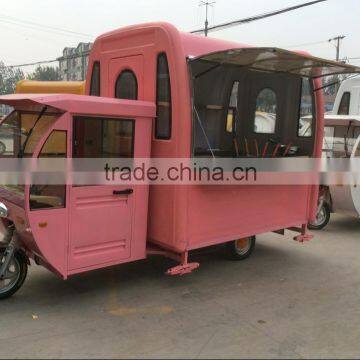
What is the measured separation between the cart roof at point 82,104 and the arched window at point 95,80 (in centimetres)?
131

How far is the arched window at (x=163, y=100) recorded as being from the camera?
4.81m

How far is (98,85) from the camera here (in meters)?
5.88

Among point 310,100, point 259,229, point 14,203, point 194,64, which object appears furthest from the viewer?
point 310,100

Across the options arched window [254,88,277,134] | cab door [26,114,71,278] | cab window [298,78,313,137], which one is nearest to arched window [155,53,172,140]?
cab door [26,114,71,278]

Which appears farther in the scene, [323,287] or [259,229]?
[259,229]

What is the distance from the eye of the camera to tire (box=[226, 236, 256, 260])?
620 cm

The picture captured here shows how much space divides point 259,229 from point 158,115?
6.53 ft

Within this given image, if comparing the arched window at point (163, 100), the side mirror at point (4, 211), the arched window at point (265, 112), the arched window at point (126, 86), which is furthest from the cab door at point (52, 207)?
the arched window at point (265, 112)

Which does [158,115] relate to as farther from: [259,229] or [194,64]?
[259,229]

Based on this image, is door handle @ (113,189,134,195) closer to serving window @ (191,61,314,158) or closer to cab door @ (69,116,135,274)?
cab door @ (69,116,135,274)

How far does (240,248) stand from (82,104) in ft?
10.1

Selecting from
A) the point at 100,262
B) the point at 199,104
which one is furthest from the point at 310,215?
the point at 100,262

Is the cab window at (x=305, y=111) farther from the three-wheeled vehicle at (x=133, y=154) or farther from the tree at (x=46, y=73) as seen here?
the tree at (x=46, y=73)

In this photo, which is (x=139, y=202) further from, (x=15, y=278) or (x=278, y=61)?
(x=278, y=61)
